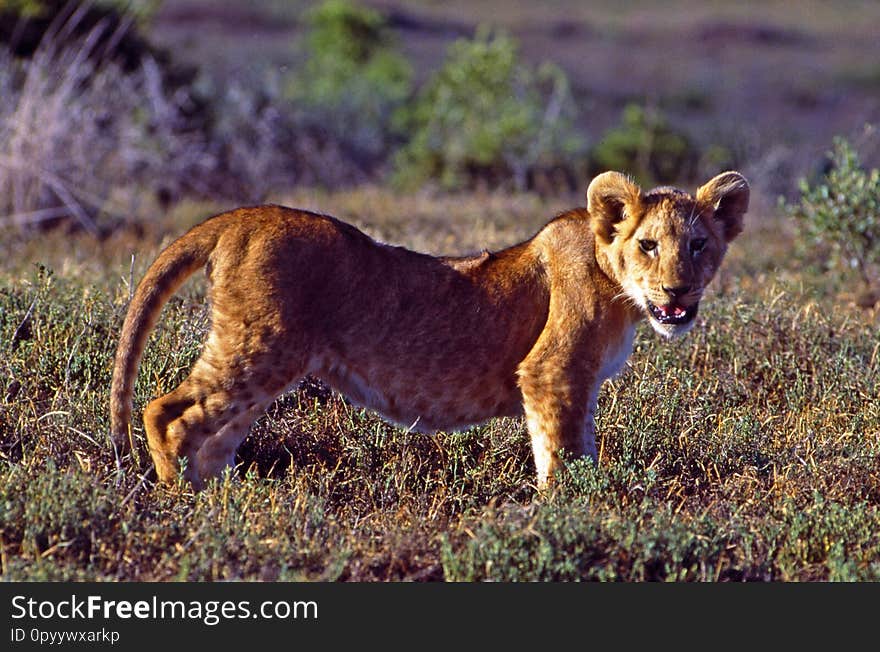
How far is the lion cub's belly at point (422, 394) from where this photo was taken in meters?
5.17

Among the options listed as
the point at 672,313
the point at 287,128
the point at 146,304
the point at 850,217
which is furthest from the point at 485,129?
the point at 146,304

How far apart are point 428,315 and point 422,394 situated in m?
0.32

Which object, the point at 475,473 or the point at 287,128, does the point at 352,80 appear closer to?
the point at 287,128

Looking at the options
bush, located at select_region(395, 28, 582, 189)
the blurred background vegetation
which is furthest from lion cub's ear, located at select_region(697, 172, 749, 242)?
bush, located at select_region(395, 28, 582, 189)

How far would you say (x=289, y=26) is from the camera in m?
47.9

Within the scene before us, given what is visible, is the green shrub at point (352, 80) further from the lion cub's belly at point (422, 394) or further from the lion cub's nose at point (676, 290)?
the lion cub's nose at point (676, 290)

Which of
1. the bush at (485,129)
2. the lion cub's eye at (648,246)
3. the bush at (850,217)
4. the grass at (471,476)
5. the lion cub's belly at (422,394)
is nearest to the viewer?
the grass at (471,476)

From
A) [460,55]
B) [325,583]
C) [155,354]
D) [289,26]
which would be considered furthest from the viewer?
[289,26]

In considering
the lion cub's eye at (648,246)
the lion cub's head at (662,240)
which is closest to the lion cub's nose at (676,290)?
the lion cub's head at (662,240)

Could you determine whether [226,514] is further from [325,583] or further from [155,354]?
[155,354]

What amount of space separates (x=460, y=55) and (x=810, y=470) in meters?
10.5

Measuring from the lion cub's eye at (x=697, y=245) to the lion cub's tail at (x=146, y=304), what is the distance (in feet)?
6.17

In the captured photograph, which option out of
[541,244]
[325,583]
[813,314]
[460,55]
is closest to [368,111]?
[460,55]

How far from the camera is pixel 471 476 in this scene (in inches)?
219
